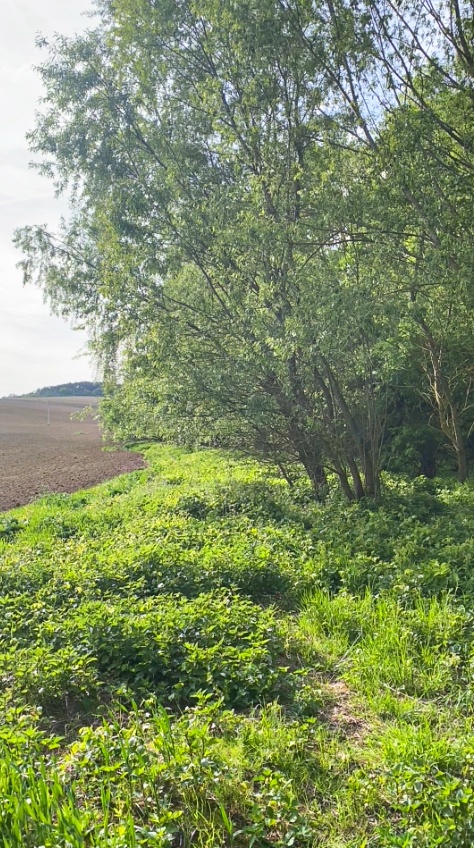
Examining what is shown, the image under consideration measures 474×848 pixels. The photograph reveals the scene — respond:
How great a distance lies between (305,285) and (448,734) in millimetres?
5767

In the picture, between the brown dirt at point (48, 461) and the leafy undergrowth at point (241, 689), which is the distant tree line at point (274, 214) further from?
the brown dirt at point (48, 461)

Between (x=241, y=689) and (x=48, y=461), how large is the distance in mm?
21804

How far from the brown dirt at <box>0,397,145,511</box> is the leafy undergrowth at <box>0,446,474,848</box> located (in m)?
9.02

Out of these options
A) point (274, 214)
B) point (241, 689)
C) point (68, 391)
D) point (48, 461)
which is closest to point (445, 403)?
point (274, 214)

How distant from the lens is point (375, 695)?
12.9ft

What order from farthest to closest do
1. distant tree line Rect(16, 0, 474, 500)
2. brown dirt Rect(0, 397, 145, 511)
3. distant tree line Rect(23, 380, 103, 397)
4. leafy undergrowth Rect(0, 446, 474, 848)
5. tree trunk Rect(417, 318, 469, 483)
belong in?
distant tree line Rect(23, 380, 103, 397) < brown dirt Rect(0, 397, 145, 511) < tree trunk Rect(417, 318, 469, 483) < distant tree line Rect(16, 0, 474, 500) < leafy undergrowth Rect(0, 446, 474, 848)

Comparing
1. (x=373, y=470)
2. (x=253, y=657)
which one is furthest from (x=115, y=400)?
(x=253, y=657)

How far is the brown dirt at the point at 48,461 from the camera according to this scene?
16797mm

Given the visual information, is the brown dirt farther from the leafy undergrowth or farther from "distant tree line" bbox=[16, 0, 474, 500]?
the leafy undergrowth

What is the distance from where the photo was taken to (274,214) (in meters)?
8.28

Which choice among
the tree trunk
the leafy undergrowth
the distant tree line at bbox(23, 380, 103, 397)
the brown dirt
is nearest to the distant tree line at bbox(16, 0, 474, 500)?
the tree trunk

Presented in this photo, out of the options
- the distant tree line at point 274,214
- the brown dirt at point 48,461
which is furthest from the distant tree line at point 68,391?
the distant tree line at point 274,214

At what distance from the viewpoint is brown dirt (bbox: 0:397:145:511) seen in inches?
661

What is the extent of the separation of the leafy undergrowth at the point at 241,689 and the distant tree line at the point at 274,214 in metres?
2.70
